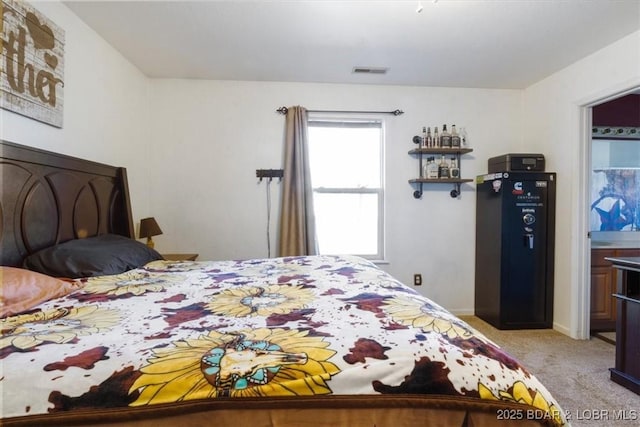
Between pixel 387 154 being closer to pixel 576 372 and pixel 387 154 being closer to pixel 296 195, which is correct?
pixel 296 195

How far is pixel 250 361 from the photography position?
0.79 meters

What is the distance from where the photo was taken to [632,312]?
201cm

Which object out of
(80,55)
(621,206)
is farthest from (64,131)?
(621,206)

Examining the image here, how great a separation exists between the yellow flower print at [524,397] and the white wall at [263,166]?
2.59 metres

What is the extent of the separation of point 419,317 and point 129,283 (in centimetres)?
145

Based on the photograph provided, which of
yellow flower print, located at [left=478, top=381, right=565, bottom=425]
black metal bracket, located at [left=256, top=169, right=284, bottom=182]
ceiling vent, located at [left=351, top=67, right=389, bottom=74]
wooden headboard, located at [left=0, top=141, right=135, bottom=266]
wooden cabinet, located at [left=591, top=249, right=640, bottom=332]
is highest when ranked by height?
ceiling vent, located at [left=351, top=67, right=389, bottom=74]

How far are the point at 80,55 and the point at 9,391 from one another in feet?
7.81

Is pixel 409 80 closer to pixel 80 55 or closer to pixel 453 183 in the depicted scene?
→ pixel 453 183

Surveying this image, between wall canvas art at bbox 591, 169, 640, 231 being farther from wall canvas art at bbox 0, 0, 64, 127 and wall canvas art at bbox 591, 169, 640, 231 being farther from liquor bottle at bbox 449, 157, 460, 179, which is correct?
wall canvas art at bbox 0, 0, 64, 127

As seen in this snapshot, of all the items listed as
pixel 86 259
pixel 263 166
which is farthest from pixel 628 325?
pixel 86 259

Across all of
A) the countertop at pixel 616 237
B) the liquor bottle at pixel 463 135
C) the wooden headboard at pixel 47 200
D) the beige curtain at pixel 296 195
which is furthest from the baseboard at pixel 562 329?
the wooden headboard at pixel 47 200

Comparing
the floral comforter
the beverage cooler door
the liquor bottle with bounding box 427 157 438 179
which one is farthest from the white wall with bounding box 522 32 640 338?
the floral comforter

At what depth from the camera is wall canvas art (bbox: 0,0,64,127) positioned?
1.64m

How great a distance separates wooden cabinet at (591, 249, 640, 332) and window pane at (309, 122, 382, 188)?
2183mm
